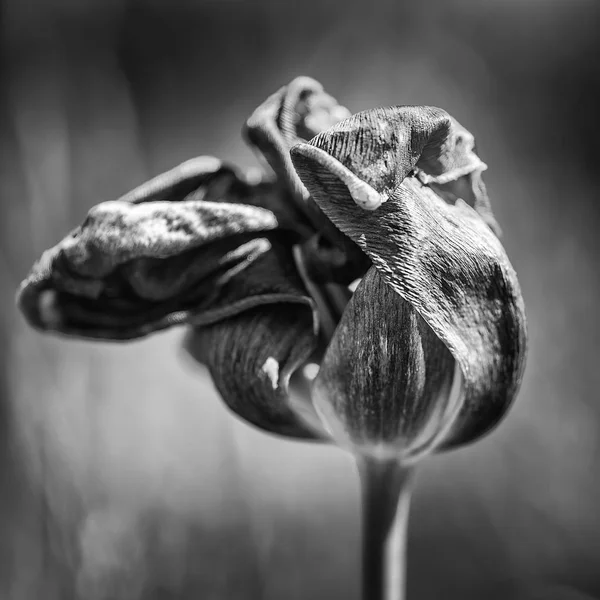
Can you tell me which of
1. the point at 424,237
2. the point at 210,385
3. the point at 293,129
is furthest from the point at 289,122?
the point at 210,385

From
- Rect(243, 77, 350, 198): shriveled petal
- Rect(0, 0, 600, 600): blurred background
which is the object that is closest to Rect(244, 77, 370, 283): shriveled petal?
Rect(243, 77, 350, 198): shriveled petal

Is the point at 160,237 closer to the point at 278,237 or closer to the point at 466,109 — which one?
the point at 278,237

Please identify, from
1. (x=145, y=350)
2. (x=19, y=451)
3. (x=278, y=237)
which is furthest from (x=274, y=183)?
(x=19, y=451)

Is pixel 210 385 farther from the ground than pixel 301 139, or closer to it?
closer to it

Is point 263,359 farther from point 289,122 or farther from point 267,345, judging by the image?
point 289,122

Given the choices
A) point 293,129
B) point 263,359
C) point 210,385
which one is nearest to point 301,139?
point 293,129

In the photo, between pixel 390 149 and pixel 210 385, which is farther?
pixel 210 385

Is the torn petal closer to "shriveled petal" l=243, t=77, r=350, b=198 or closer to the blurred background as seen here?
"shriveled petal" l=243, t=77, r=350, b=198
